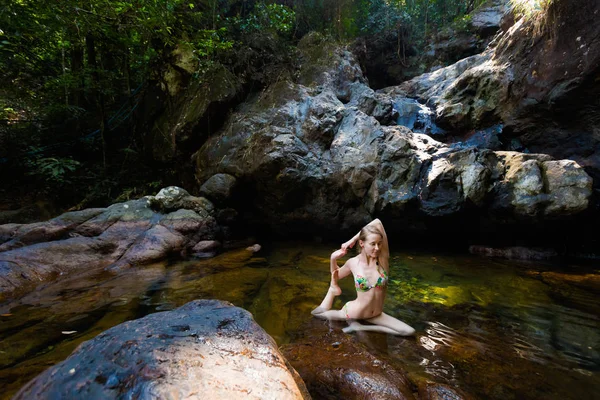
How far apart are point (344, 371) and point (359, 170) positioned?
5441 millimetres

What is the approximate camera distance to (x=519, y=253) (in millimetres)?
6414

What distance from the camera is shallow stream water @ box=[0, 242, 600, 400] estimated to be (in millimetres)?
2363

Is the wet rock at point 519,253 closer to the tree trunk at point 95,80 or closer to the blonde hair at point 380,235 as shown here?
the blonde hair at point 380,235

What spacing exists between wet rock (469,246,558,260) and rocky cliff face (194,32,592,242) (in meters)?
0.91

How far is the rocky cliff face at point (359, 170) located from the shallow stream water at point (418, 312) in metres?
1.28

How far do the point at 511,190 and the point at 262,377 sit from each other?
6.51 m

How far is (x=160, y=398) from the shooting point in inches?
42.8

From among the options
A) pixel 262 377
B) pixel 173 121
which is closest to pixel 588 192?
pixel 262 377

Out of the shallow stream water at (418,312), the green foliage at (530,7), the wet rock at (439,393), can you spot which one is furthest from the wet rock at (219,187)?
the green foliage at (530,7)

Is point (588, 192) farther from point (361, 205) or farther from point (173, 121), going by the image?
point (173, 121)

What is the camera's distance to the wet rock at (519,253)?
628cm

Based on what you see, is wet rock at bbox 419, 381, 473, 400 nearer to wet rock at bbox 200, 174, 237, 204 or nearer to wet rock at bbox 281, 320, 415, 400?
wet rock at bbox 281, 320, 415, 400

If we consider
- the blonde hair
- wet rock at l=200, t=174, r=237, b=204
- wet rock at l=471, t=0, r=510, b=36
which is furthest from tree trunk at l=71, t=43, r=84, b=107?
wet rock at l=471, t=0, r=510, b=36

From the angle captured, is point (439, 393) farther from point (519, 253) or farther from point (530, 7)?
point (530, 7)
